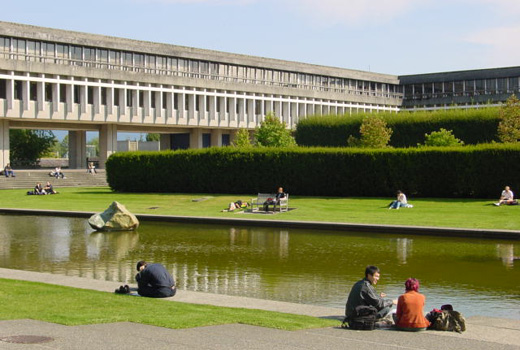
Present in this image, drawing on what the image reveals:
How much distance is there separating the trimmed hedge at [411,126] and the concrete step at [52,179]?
21.5 m

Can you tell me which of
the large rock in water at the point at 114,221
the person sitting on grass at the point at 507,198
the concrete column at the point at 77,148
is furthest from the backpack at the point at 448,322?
the concrete column at the point at 77,148

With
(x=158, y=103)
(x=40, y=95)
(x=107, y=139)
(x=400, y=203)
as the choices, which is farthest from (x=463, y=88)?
(x=400, y=203)

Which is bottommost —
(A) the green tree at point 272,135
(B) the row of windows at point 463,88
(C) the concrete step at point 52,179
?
(C) the concrete step at point 52,179

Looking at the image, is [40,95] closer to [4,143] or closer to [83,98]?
[83,98]

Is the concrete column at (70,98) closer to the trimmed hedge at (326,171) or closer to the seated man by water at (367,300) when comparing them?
the trimmed hedge at (326,171)

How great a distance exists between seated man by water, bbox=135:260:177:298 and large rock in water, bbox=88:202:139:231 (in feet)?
48.8

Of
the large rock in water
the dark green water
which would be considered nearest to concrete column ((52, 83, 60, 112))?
the dark green water

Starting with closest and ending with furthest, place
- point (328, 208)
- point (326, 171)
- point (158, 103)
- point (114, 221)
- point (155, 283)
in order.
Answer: point (155, 283), point (114, 221), point (328, 208), point (326, 171), point (158, 103)

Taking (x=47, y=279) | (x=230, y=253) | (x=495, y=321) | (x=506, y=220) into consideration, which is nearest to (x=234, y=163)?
(x=506, y=220)

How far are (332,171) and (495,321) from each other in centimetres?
3221

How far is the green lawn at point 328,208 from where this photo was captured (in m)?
30.4

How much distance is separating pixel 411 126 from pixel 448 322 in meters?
58.4

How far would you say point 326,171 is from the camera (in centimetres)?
4459

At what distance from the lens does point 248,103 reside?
84.9 meters
